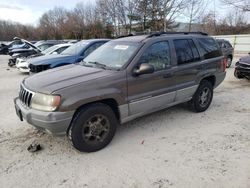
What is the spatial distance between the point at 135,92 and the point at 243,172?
1972 mm

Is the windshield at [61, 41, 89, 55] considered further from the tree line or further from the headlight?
the tree line

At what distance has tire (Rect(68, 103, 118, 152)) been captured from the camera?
350 cm

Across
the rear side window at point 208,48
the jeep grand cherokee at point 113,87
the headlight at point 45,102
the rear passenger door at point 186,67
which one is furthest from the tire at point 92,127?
the rear side window at point 208,48

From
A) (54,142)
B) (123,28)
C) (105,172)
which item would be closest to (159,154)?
(105,172)

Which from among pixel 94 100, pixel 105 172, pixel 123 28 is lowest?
pixel 105 172

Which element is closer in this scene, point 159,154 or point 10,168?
point 10,168

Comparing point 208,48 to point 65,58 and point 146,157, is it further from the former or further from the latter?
point 65,58

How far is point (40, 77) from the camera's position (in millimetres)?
3984

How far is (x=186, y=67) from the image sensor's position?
4.82m

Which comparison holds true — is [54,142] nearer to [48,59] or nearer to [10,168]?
[10,168]

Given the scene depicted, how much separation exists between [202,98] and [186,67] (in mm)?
1078

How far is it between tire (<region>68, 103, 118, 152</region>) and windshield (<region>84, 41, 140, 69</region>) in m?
0.85

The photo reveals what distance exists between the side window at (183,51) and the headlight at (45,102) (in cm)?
257

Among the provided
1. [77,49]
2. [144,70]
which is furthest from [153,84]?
[77,49]
